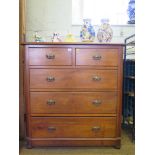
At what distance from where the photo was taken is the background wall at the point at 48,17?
8.66 feet

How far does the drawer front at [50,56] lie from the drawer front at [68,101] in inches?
10.9

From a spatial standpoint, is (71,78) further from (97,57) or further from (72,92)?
(97,57)

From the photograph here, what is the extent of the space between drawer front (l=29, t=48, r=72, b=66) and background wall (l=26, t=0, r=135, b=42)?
693 millimetres

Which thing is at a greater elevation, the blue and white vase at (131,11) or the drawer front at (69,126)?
the blue and white vase at (131,11)

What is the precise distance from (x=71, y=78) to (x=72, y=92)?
0.13 m

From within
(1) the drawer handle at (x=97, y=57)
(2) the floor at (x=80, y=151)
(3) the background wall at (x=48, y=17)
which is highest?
(3) the background wall at (x=48, y=17)

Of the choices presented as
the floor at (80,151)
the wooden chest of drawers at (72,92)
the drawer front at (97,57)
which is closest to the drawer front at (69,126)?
the wooden chest of drawers at (72,92)

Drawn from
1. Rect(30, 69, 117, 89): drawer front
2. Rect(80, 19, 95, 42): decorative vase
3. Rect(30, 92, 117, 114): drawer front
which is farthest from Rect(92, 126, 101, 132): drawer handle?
Rect(80, 19, 95, 42): decorative vase

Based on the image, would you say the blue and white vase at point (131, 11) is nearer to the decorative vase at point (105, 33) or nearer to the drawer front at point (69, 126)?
the decorative vase at point (105, 33)

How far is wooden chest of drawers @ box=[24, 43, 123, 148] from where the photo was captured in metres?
1.99

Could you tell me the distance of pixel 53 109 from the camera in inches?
79.3
